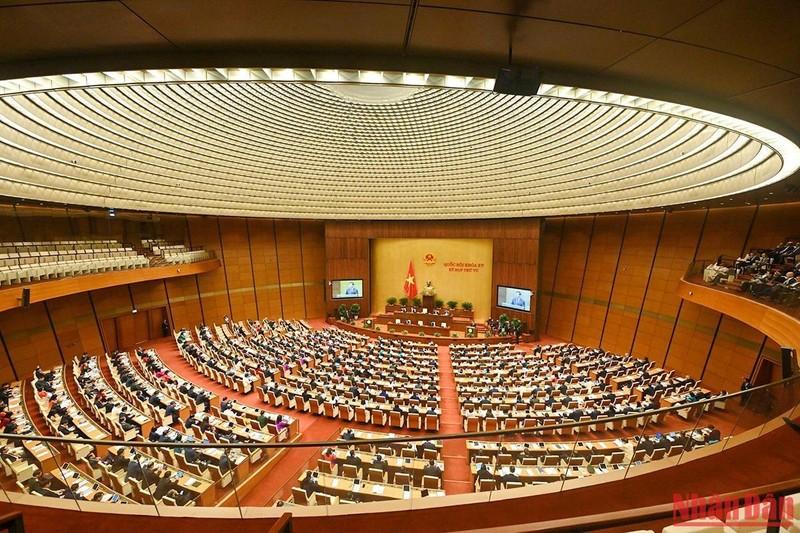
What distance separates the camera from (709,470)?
3943mm

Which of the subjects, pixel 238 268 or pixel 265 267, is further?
pixel 265 267

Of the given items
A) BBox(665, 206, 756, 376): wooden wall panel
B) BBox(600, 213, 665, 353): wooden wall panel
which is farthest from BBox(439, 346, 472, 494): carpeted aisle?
BBox(665, 206, 756, 376): wooden wall panel

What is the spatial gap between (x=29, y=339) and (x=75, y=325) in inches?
77.6

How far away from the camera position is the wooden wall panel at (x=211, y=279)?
22797mm

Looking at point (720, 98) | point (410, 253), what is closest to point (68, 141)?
point (720, 98)

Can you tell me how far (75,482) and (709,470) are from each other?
9054mm

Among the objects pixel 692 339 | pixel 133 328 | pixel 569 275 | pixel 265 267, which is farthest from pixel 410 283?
pixel 133 328

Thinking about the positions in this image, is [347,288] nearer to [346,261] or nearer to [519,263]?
[346,261]

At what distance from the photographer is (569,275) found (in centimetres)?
2261

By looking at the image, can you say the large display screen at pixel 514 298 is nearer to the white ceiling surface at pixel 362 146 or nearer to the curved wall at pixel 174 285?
→ the white ceiling surface at pixel 362 146

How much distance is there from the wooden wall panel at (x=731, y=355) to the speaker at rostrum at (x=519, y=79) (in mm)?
16104

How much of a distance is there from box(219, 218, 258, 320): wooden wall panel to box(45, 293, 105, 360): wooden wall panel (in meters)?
7.29

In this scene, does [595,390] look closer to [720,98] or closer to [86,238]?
[720,98]

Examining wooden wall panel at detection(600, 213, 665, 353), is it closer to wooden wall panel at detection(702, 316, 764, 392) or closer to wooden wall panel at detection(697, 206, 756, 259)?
wooden wall panel at detection(697, 206, 756, 259)
